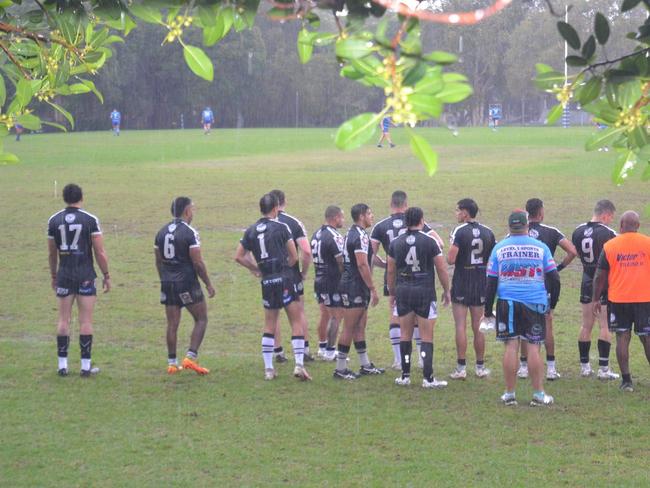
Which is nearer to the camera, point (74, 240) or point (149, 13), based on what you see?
point (149, 13)

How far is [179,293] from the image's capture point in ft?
36.6

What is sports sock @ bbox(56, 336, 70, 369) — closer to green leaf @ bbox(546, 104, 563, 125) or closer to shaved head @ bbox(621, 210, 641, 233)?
shaved head @ bbox(621, 210, 641, 233)

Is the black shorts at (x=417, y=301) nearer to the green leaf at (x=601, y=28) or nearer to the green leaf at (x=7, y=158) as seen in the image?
the green leaf at (x=7, y=158)

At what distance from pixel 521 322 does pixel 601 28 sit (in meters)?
6.19

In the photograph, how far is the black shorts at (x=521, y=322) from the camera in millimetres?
9664

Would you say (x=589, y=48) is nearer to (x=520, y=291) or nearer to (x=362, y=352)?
(x=520, y=291)

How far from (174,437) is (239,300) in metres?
6.94

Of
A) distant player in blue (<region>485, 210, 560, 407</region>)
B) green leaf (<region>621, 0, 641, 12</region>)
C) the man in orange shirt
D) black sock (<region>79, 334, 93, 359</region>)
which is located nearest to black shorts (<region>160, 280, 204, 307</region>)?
black sock (<region>79, 334, 93, 359</region>)

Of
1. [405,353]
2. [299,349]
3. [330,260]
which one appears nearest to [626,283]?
[405,353]

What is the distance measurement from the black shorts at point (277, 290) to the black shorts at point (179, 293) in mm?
831

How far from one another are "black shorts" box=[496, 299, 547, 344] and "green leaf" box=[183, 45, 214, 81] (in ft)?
21.6

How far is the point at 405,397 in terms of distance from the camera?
10.4m

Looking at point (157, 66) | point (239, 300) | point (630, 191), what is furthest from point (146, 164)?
point (157, 66)

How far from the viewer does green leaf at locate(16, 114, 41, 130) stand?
491cm
